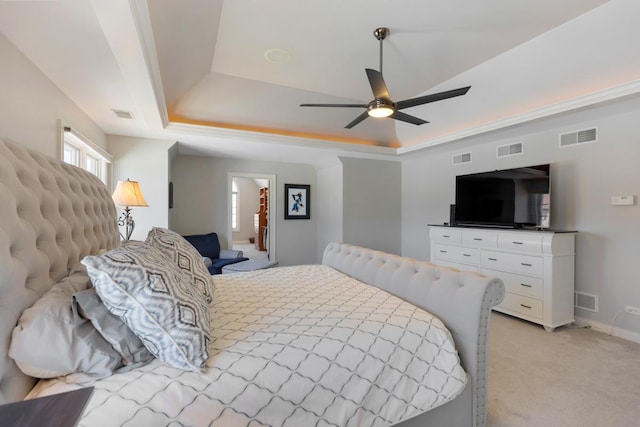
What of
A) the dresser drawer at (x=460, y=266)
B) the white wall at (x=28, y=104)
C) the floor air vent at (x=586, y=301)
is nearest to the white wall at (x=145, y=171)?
the white wall at (x=28, y=104)

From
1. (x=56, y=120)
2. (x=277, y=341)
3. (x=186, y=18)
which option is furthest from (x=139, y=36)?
(x=277, y=341)

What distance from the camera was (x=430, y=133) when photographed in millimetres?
4516

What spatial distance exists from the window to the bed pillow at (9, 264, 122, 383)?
204 cm

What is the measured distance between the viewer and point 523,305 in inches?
127

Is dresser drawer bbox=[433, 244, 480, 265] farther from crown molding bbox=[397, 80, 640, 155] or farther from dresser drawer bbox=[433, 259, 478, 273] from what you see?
crown molding bbox=[397, 80, 640, 155]

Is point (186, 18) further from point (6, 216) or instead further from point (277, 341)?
point (277, 341)

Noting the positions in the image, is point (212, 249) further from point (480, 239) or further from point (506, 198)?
point (506, 198)

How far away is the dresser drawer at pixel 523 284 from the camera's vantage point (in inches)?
122

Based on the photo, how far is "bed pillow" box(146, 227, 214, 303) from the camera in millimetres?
1629

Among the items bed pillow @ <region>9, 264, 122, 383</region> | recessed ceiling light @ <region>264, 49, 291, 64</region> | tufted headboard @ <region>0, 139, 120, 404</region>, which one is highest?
recessed ceiling light @ <region>264, 49, 291, 64</region>

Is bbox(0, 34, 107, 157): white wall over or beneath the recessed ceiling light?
beneath

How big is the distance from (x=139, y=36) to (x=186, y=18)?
1.98ft

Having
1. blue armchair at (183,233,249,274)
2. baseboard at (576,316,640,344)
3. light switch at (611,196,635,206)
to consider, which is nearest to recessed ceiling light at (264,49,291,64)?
blue armchair at (183,233,249,274)

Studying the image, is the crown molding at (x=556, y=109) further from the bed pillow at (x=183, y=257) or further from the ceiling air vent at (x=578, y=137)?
the bed pillow at (x=183, y=257)
